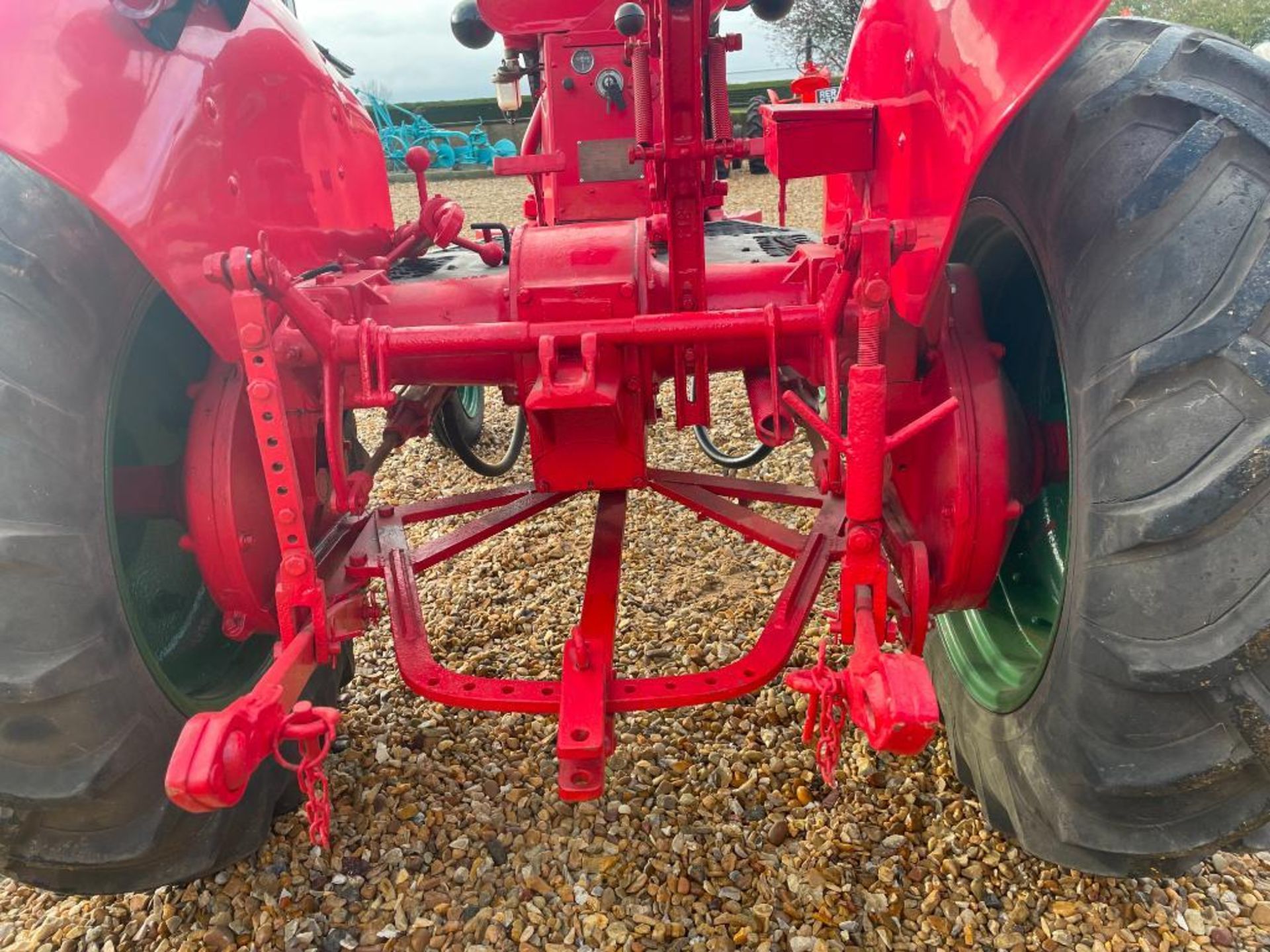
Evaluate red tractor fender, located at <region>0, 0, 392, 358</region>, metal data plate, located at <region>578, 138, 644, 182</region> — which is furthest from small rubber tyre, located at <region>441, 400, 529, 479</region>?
red tractor fender, located at <region>0, 0, 392, 358</region>

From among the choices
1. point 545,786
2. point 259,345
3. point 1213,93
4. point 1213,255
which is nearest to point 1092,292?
point 1213,255

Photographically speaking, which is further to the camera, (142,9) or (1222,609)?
(142,9)

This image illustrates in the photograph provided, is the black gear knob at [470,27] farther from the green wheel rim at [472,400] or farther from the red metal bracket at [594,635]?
the red metal bracket at [594,635]

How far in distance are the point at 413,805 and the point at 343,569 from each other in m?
0.67

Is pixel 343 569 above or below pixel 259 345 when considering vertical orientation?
below

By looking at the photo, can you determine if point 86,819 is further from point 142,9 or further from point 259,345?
point 142,9

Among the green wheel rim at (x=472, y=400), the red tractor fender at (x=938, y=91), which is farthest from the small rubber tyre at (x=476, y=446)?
the red tractor fender at (x=938, y=91)

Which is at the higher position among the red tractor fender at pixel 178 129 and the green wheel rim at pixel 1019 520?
the red tractor fender at pixel 178 129

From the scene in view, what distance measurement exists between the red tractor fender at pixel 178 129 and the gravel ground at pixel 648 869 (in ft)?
3.98

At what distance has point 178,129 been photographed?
1.57m

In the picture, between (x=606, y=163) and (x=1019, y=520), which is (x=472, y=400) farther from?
(x=1019, y=520)

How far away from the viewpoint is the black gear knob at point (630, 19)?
167 centimetres

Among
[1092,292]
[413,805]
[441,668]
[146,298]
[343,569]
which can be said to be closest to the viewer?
[1092,292]

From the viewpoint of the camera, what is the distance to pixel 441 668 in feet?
5.82
